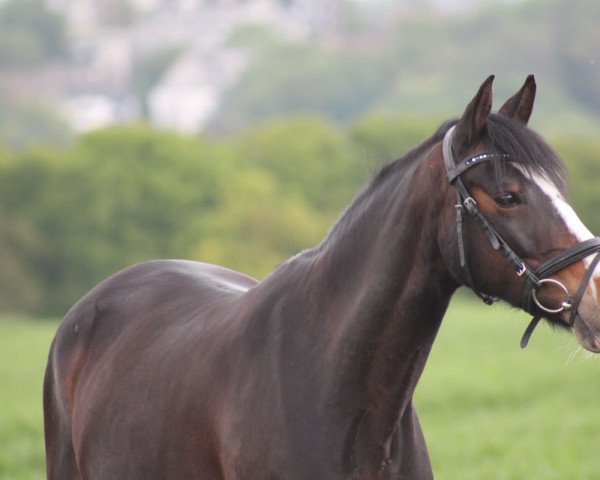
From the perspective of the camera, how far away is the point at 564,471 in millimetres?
10219

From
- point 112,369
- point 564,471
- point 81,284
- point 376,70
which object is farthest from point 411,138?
point 376,70

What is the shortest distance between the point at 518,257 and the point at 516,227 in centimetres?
10

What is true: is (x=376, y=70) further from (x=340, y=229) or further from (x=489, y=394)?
(x=340, y=229)

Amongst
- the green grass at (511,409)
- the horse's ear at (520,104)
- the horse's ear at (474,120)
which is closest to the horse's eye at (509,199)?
the horse's ear at (474,120)

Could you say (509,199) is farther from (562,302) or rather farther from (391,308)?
(391,308)

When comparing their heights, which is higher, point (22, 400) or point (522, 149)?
point (522, 149)

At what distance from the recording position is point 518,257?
3.96 metres

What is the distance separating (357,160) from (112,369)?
67.6 meters

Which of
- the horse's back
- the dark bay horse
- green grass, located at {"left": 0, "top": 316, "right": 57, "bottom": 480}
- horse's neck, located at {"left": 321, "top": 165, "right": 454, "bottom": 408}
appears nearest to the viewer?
the dark bay horse

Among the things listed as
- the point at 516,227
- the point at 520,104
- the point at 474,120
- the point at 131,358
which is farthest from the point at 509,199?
the point at 131,358

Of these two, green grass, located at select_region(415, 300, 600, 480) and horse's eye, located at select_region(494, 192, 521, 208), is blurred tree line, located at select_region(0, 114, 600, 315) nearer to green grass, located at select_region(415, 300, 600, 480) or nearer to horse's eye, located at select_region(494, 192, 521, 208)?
green grass, located at select_region(415, 300, 600, 480)

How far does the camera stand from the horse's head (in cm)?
385

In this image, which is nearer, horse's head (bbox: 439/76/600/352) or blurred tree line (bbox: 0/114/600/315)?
horse's head (bbox: 439/76/600/352)

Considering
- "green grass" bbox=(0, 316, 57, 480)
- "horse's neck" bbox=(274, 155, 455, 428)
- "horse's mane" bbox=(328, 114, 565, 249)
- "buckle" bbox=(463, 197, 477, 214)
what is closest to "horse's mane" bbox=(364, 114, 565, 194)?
"horse's mane" bbox=(328, 114, 565, 249)
